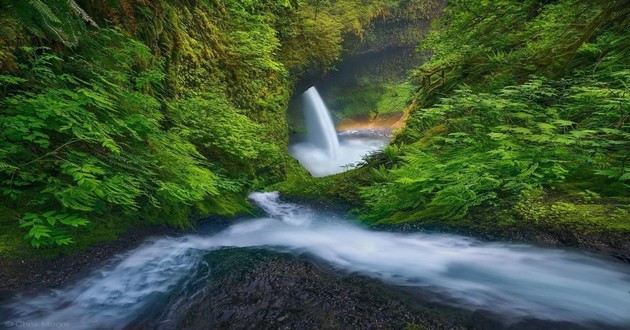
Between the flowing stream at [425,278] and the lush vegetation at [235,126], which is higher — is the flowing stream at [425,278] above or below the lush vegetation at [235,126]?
below

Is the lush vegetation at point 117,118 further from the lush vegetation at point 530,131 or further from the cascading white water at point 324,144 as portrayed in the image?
the cascading white water at point 324,144

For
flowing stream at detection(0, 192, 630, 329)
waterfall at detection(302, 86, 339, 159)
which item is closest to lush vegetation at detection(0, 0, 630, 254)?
flowing stream at detection(0, 192, 630, 329)

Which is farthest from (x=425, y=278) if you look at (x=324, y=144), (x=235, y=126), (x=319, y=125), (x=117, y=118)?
(x=319, y=125)

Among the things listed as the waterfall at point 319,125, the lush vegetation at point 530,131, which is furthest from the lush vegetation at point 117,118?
the waterfall at point 319,125


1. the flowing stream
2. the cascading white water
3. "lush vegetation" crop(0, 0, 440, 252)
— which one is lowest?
the flowing stream

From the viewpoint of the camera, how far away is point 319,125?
20.9 metres

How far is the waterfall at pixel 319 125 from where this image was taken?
65.5 ft

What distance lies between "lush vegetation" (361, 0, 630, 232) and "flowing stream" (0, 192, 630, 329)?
1.40 feet

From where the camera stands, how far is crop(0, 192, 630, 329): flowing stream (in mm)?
2676

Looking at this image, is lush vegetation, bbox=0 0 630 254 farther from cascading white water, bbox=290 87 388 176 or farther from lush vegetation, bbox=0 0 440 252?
cascading white water, bbox=290 87 388 176

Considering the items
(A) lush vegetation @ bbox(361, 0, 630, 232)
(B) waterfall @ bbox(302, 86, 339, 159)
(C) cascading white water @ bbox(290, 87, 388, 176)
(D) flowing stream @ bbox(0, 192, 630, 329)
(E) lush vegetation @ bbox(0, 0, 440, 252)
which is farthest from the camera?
(B) waterfall @ bbox(302, 86, 339, 159)

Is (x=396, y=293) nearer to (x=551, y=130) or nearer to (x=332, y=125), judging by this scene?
(x=551, y=130)

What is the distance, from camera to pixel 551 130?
4.14 m

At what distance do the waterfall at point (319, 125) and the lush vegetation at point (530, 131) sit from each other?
12009 mm
